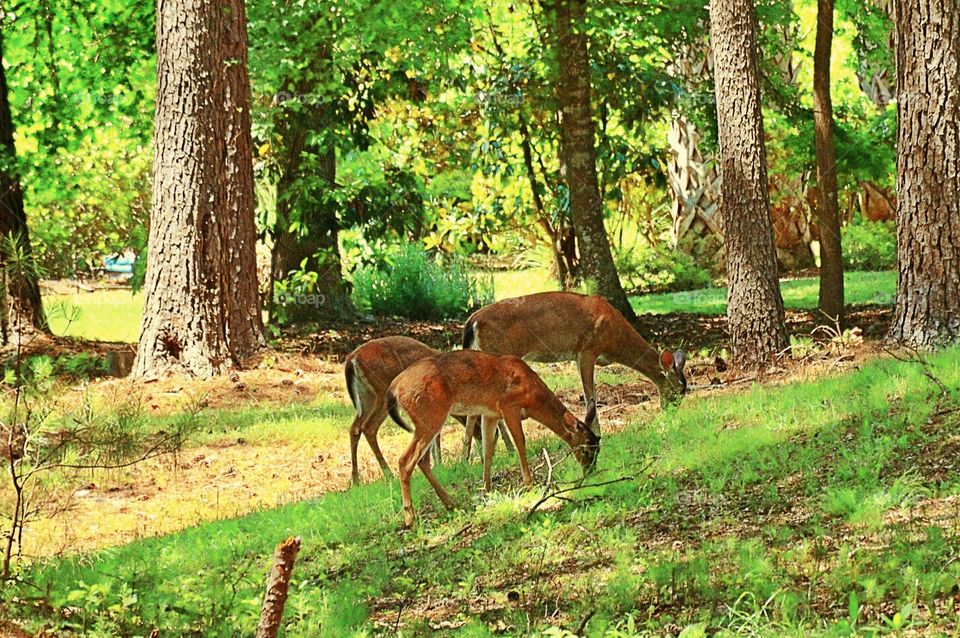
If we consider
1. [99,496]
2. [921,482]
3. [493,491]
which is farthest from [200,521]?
[921,482]

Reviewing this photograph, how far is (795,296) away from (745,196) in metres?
10.5

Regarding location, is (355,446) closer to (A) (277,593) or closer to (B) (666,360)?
(B) (666,360)

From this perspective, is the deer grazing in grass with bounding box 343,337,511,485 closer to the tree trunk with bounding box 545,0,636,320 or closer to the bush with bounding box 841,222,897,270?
the tree trunk with bounding box 545,0,636,320

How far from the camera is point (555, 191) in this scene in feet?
74.8

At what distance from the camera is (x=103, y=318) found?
24.3 m

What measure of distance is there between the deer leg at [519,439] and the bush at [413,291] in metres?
13.8

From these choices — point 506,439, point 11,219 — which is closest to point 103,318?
point 11,219

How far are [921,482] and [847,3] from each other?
1188 cm

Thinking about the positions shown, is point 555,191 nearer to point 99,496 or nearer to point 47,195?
point 47,195

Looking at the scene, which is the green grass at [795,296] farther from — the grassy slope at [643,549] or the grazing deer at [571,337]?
the grassy slope at [643,549]

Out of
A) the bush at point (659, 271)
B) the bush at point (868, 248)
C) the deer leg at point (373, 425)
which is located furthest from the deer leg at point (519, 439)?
the bush at point (868, 248)

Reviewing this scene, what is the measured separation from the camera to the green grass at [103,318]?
72.9ft

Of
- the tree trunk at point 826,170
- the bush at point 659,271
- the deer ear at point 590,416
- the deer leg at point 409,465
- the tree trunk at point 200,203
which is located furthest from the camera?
the bush at point 659,271

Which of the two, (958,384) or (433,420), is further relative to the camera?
(958,384)
